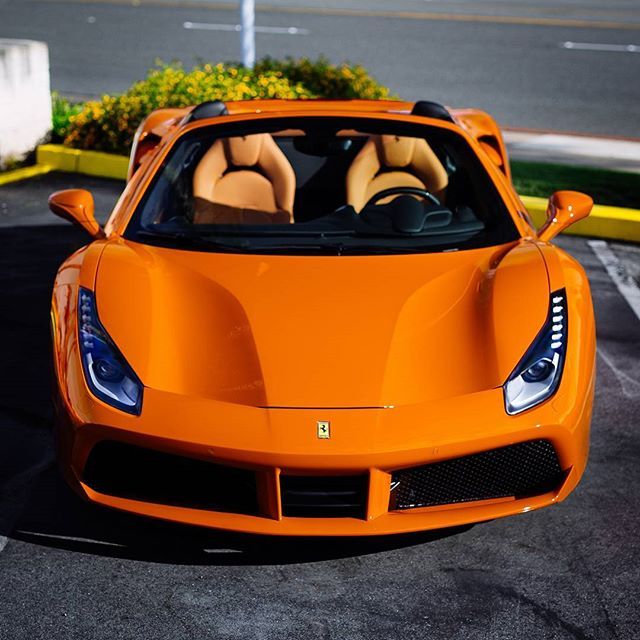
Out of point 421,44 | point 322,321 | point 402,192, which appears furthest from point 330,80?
point 421,44

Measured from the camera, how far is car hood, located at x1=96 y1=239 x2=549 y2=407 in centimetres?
367

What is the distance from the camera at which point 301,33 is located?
1931 centimetres

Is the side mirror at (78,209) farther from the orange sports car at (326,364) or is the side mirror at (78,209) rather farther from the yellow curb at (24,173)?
the yellow curb at (24,173)

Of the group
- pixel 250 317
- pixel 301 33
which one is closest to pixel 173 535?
pixel 250 317

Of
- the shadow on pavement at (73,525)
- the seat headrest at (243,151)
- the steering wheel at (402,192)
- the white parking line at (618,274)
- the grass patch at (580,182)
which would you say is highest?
the seat headrest at (243,151)

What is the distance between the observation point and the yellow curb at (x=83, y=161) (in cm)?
986

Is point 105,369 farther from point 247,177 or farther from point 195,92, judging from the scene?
point 195,92

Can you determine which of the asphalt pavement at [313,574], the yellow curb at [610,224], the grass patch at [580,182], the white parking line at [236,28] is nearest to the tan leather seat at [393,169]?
the asphalt pavement at [313,574]

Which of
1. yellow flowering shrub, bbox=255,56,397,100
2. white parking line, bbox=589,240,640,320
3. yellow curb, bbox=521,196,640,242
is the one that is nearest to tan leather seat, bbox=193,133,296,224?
white parking line, bbox=589,240,640,320

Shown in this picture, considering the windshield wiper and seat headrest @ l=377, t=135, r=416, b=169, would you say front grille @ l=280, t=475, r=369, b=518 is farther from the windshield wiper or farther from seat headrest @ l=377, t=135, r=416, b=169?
seat headrest @ l=377, t=135, r=416, b=169

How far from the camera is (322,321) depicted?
13.0ft

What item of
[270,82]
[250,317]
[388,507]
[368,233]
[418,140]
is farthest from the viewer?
[270,82]

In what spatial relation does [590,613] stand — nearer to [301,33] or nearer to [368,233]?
[368,233]

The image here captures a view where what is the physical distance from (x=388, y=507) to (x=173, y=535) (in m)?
0.93
